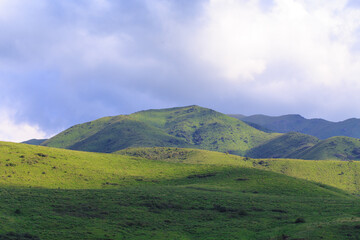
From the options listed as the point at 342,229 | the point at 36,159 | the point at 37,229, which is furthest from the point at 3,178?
the point at 342,229

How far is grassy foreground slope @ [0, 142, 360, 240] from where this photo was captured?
68250 millimetres

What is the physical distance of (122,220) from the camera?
77.8 m

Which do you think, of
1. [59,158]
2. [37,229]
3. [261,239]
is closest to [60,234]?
[37,229]

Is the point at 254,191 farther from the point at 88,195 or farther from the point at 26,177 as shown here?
the point at 26,177

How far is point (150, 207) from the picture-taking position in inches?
3551

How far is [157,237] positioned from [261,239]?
65.9 feet

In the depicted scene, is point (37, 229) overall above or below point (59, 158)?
below

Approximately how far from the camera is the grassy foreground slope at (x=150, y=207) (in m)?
68.2

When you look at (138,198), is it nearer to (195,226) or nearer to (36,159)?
(195,226)

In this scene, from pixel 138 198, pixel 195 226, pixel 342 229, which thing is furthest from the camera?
pixel 138 198

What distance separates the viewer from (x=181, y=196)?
101m

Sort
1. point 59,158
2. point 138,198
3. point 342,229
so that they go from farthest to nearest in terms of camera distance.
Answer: point 59,158
point 138,198
point 342,229

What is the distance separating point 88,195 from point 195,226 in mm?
35631

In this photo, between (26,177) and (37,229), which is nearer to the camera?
(37,229)
